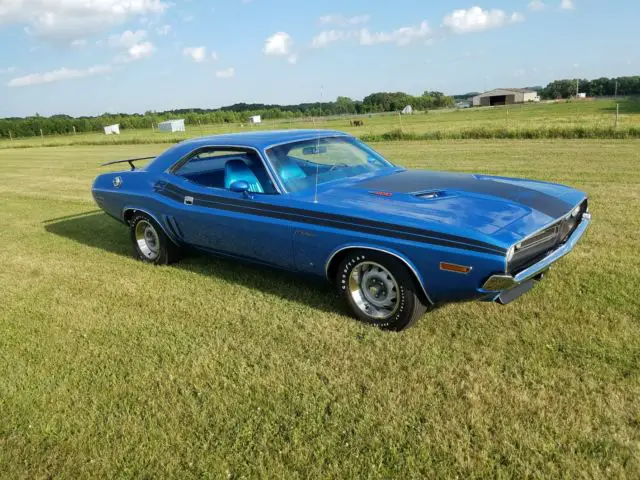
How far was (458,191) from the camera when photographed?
4012mm

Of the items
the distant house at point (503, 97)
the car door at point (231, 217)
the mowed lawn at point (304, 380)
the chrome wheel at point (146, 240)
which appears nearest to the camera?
the mowed lawn at point (304, 380)

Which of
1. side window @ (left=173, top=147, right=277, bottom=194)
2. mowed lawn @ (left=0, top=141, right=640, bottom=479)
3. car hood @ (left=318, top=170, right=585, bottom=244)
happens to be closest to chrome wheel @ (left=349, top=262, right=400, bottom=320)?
mowed lawn @ (left=0, top=141, right=640, bottom=479)

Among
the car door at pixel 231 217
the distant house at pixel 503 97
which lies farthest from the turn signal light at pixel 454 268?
the distant house at pixel 503 97

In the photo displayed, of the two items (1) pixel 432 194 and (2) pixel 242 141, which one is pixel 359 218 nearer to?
(1) pixel 432 194

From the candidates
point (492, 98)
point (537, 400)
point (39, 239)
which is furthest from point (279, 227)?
point (492, 98)

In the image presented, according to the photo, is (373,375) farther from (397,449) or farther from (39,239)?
(39,239)

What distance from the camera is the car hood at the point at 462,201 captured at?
11.0 feet

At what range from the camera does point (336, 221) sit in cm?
375

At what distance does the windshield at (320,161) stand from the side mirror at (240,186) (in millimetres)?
297

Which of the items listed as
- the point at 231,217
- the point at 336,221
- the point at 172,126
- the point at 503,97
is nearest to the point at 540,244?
the point at 336,221

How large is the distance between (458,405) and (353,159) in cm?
274

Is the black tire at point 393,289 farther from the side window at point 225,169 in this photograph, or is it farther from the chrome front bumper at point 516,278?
the side window at point 225,169

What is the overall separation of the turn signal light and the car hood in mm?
235

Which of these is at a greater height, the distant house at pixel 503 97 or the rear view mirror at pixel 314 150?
the distant house at pixel 503 97
